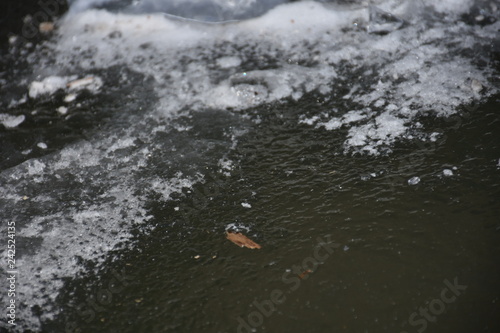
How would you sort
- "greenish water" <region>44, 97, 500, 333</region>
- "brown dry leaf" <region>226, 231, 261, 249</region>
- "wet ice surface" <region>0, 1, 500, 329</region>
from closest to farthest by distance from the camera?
"greenish water" <region>44, 97, 500, 333</region> < "brown dry leaf" <region>226, 231, 261, 249</region> < "wet ice surface" <region>0, 1, 500, 329</region>

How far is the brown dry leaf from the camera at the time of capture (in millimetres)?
1968

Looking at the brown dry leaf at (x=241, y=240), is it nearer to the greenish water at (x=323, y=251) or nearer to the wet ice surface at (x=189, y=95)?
the greenish water at (x=323, y=251)

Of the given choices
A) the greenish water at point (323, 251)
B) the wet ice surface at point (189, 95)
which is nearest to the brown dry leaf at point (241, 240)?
the greenish water at point (323, 251)

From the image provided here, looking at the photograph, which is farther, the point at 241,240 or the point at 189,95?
the point at 189,95

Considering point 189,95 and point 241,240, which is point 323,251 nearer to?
point 241,240

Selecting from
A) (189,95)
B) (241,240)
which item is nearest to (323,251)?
Result: (241,240)

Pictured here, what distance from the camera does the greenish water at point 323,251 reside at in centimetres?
171

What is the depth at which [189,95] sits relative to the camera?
2.84m

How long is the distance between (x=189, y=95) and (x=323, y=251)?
4.31 ft

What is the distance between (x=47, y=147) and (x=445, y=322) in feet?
6.59

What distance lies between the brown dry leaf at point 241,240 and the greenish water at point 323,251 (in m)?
0.02

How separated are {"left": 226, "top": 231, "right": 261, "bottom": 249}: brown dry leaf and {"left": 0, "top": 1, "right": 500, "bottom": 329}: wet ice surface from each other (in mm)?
161

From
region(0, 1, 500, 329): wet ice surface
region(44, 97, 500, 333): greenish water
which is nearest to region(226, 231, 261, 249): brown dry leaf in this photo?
region(44, 97, 500, 333): greenish water

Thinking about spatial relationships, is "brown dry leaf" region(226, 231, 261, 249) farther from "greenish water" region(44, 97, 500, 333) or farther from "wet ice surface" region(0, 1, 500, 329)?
"wet ice surface" region(0, 1, 500, 329)
